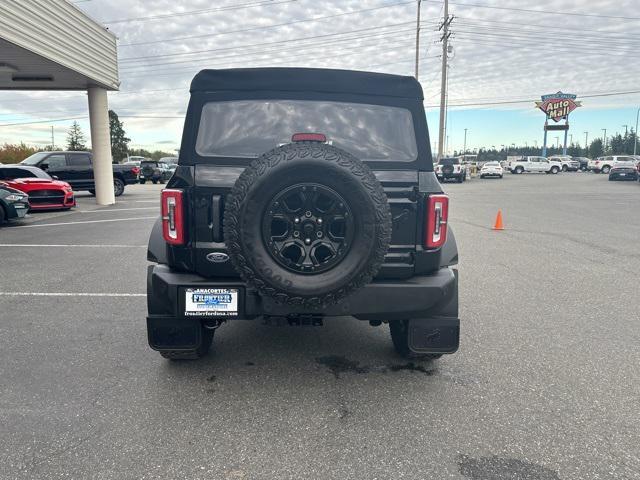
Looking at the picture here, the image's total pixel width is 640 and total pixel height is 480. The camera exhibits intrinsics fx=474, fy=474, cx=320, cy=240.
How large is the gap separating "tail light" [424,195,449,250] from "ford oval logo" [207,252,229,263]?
1.30 meters

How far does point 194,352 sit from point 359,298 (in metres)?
1.41

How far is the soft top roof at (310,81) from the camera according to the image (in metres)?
3.25

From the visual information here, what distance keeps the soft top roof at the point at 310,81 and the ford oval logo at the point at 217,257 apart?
3.74 feet

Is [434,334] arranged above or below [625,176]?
below

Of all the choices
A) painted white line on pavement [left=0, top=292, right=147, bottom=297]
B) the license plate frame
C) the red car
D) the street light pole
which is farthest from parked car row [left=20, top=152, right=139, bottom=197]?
the street light pole

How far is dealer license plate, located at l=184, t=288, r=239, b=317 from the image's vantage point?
2.95 m

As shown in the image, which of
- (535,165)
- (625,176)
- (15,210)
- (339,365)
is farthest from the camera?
(535,165)

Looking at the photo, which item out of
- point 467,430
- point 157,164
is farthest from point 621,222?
point 157,164

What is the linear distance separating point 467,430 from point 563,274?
481cm

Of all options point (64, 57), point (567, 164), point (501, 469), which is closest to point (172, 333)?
point (501, 469)

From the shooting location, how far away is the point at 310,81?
3293 millimetres

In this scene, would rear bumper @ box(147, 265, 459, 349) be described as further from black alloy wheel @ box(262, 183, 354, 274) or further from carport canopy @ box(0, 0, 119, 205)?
carport canopy @ box(0, 0, 119, 205)

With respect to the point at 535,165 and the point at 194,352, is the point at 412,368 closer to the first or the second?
the point at 194,352

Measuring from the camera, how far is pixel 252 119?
327 centimetres
